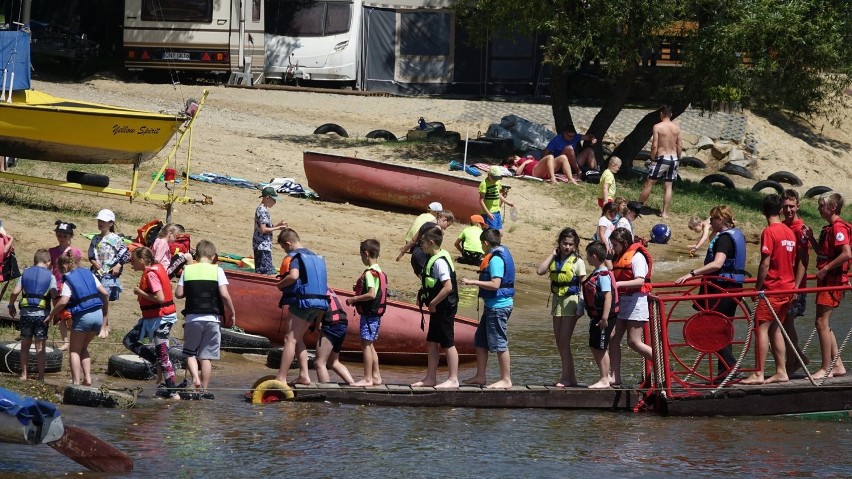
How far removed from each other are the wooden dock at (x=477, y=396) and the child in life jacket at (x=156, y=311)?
1.12 meters

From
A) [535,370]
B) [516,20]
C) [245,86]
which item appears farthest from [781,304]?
[245,86]

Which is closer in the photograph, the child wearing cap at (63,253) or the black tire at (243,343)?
the child wearing cap at (63,253)

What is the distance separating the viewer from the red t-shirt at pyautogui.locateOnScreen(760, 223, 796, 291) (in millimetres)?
11125

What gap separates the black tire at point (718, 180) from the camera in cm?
2614

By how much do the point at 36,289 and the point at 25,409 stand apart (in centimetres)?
288

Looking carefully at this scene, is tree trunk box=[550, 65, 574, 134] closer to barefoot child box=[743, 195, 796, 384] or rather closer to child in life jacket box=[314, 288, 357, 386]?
barefoot child box=[743, 195, 796, 384]

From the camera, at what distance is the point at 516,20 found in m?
24.0

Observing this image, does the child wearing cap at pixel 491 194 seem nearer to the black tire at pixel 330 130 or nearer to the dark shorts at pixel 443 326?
the dark shorts at pixel 443 326

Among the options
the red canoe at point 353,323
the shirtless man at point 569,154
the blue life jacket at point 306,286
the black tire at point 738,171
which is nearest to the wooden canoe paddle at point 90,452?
the blue life jacket at point 306,286

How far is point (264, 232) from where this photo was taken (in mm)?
14422

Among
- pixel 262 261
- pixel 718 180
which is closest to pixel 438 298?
pixel 262 261

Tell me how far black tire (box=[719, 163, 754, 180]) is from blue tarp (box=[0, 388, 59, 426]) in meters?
21.6

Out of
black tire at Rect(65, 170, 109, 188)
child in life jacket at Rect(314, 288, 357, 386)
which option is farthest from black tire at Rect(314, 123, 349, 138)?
child in life jacket at Rect(314, 288, 357, 386)

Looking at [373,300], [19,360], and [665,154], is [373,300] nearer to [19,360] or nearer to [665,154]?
[19,360]
